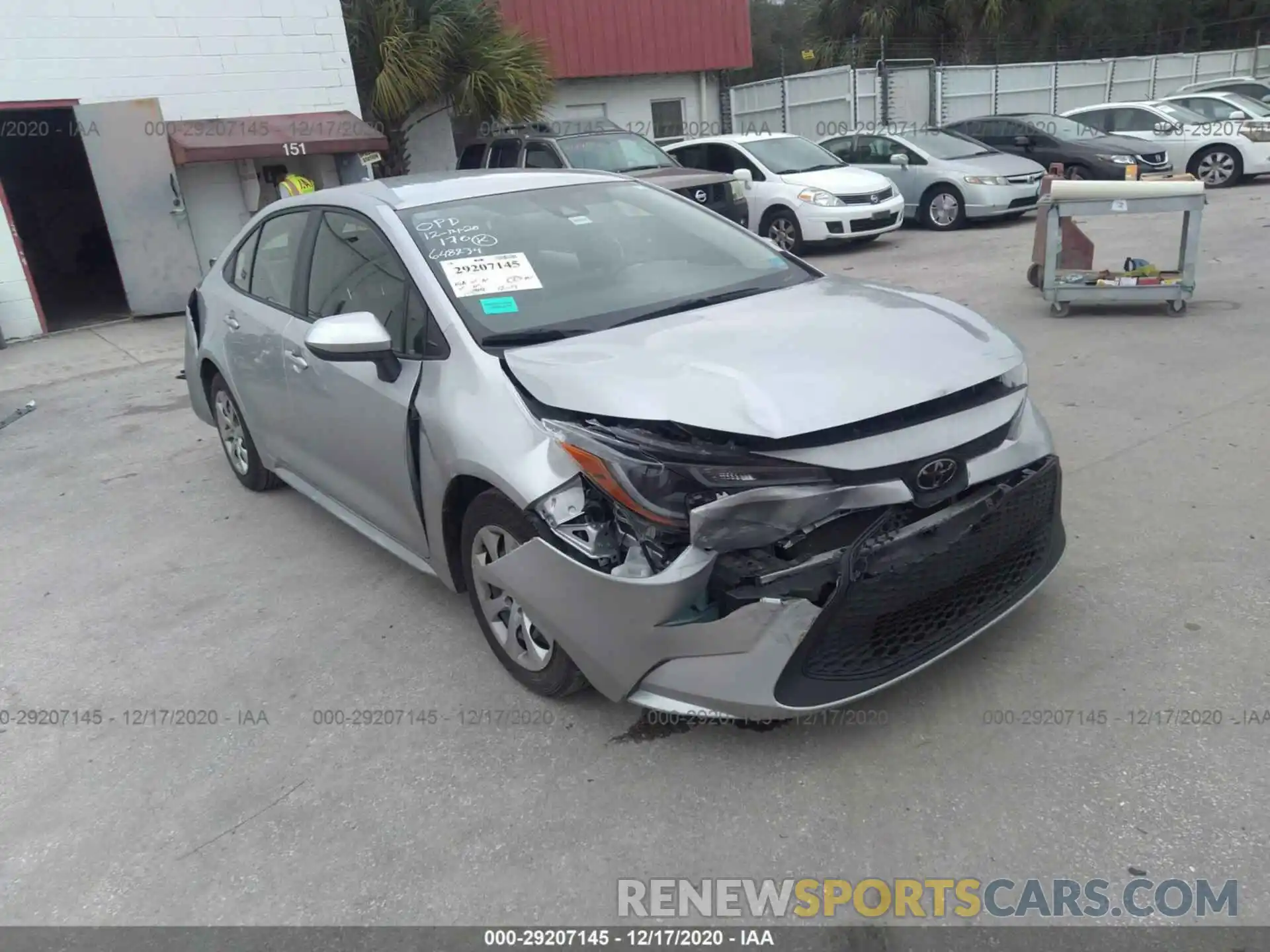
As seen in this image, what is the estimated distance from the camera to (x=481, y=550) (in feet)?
10.6

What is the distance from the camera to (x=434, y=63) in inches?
529

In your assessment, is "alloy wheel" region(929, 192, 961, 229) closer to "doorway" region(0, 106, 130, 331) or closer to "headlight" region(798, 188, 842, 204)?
"headlight" region(798, 188, 842, 204)

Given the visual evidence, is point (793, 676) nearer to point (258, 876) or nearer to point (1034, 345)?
point (258, 876)

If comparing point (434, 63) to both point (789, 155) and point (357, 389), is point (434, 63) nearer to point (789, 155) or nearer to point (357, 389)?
point (789, 155)

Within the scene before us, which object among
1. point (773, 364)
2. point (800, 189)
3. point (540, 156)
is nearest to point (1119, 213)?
point (773, 364)

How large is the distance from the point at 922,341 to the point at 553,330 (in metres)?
1.21

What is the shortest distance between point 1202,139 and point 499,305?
15176 millimetres

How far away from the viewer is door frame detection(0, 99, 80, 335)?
34.2ft

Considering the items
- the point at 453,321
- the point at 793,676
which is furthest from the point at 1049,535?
the point at 453,321

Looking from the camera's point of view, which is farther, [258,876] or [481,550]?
[481,550]

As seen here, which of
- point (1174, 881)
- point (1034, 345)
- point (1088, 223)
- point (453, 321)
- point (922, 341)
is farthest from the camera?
point (1088, 223)

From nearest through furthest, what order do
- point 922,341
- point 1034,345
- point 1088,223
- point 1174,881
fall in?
point 1174,881
point 922,341
point 1034,345
point 1088,223

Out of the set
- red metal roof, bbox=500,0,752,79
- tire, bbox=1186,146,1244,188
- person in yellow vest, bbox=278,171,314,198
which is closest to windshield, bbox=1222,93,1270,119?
tire, bbox=1186,146,1244,188

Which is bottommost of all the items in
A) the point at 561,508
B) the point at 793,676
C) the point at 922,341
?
the point at 793,676
